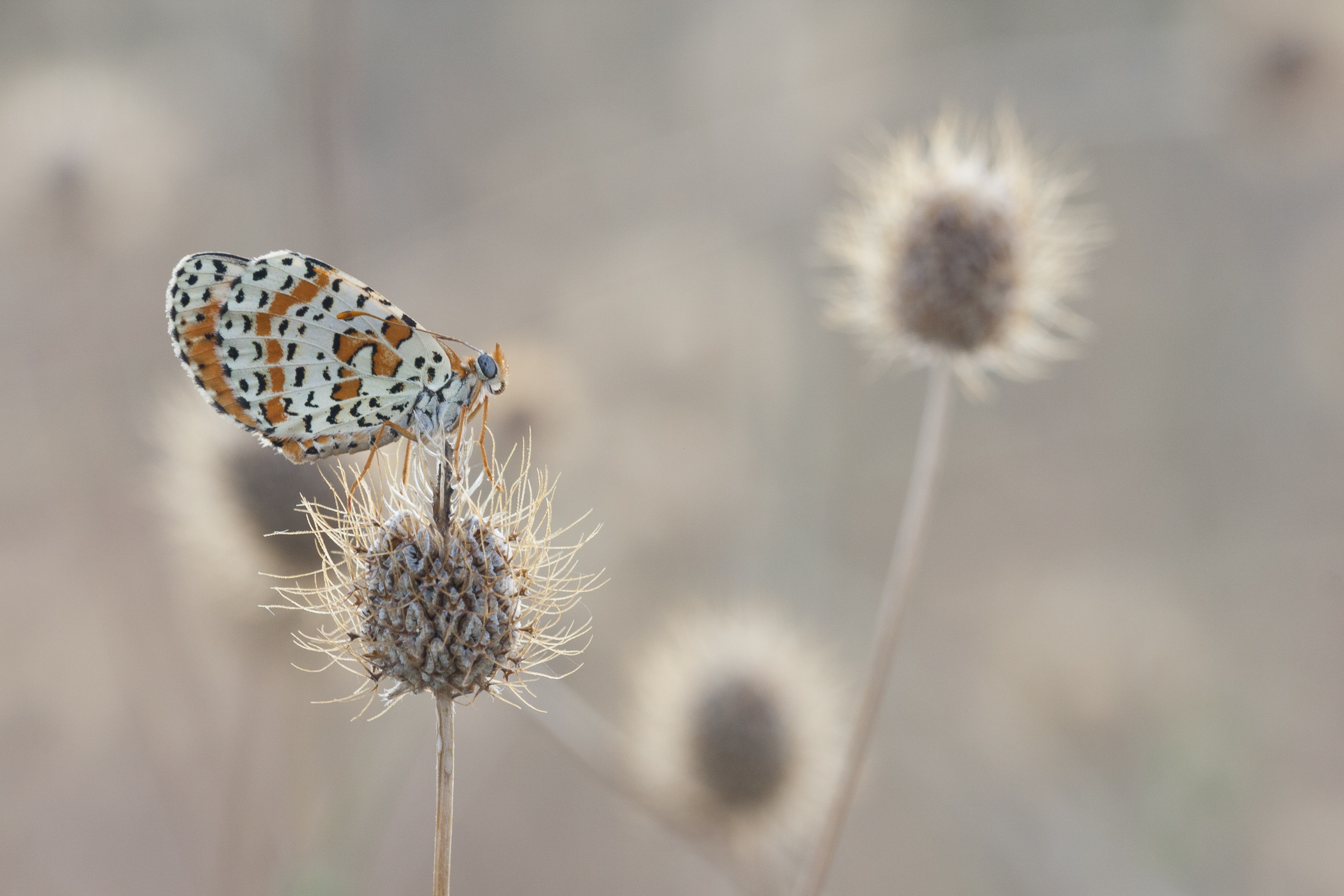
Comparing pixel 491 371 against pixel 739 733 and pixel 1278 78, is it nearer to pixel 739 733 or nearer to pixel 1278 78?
pixel 739 733

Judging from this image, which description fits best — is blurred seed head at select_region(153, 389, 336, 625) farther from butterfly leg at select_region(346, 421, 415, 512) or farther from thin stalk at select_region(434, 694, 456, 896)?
thin stalk at select_region(434, 694, 456, 896)

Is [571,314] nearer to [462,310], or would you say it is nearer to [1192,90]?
[462,310]

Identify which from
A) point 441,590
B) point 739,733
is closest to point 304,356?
point 441,590

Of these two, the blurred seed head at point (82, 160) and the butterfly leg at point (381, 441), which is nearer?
the butterfly leg at point (381, 441)

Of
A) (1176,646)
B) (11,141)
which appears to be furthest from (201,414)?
(1176,646)

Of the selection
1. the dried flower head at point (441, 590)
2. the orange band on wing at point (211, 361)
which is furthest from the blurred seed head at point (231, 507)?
the dried flower head at point (441, 590)

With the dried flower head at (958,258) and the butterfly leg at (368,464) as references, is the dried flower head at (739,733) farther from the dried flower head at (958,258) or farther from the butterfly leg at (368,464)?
the butterfly leg at (368,464)

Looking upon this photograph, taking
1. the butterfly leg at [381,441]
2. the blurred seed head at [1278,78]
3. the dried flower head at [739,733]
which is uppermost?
the blurred seed head at [1278,78]

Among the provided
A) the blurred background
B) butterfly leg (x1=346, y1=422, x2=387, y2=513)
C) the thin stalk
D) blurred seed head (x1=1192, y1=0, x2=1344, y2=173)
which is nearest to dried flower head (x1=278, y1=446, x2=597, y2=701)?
butterfly leg (x1=346, y1=422, x2=387, y2=513)
